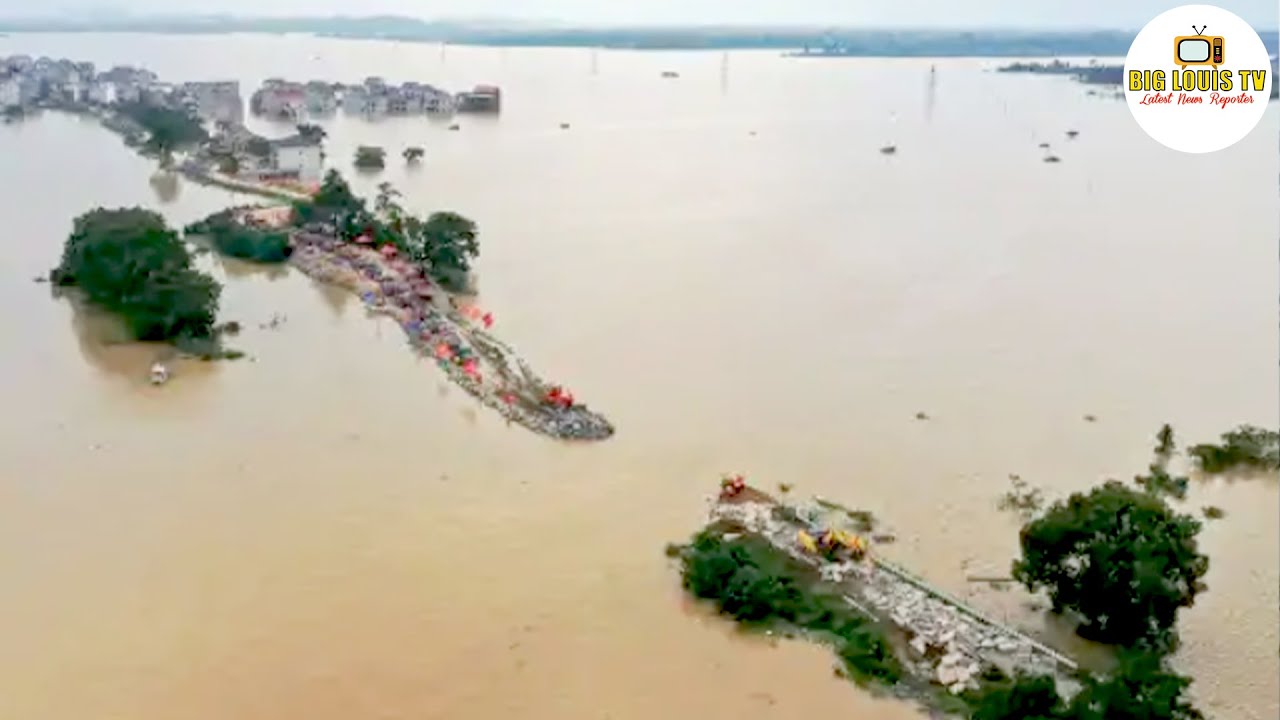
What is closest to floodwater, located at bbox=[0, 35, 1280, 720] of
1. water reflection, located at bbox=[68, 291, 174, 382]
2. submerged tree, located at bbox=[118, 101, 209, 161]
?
water reflection, located at bbox=[68, 291, 174, 382]

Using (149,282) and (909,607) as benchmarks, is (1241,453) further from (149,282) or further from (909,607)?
(149,282)

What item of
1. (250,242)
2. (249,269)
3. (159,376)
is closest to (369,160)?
(250,242)

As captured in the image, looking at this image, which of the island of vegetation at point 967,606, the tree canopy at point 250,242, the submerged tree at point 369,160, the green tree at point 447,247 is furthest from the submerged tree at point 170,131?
the island of vegetation at point 967,606

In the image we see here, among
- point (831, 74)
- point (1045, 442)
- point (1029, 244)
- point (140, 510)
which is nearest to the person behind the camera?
point (140, 510)

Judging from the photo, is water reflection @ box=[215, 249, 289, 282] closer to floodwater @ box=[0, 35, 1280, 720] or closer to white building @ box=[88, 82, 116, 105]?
floodwater @ box=[0, 35, 1280, 720]

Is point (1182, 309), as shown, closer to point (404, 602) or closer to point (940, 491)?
point (940, 491)

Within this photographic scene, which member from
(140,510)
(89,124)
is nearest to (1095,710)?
(140,510)
